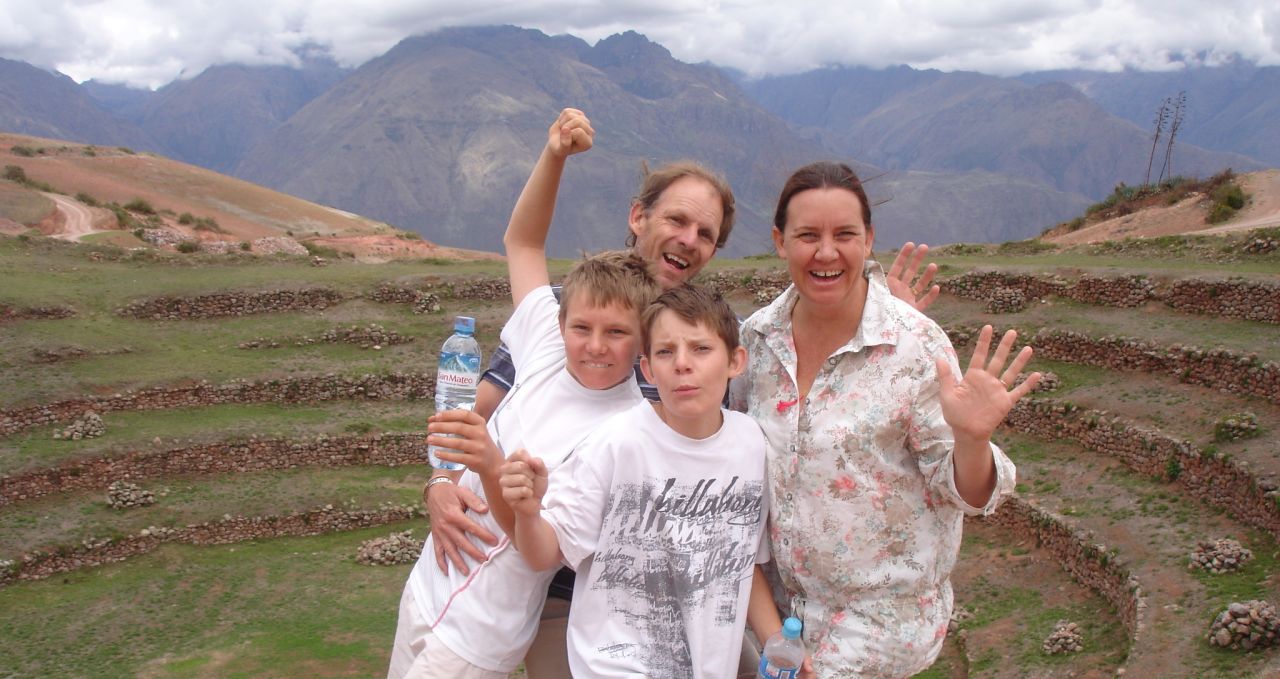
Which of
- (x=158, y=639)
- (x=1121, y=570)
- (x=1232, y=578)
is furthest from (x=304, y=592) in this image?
(x=1232, y=578)

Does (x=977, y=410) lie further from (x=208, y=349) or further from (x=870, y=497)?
(x=208, y=349)

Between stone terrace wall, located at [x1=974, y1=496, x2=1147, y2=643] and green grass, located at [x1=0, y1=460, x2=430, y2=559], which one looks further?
green grass, located at [x1=0, y1=460, x2=430, y2=559]

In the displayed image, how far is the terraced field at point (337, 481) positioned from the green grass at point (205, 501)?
60 millimetres

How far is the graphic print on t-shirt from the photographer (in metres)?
3.28

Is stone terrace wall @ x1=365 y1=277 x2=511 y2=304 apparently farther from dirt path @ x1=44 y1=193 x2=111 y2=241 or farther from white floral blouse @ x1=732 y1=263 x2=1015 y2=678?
white floral blouse @ x1=732 y1=263 x2=1015 y2=678

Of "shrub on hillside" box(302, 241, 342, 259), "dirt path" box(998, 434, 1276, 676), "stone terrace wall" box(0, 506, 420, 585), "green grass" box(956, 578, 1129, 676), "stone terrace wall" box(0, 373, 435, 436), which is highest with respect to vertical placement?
"shrub on hillside" box(302, 241, 342, 259)

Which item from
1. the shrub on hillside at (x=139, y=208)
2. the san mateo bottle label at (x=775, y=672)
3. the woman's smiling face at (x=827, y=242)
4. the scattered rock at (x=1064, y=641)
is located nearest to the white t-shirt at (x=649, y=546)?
the san mateo bottle label at (x=775, y=672)

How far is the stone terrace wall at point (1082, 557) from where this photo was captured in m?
10.7

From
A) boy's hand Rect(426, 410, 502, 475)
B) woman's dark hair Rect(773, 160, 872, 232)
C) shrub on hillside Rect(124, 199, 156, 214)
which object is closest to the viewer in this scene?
boy's hand Rect(426, 410, 502, 475)

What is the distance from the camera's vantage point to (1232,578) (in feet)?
34.1

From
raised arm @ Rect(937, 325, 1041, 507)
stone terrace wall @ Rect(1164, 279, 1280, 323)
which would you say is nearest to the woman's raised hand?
raised arm @ Rect(937, 325, 1041, 507)

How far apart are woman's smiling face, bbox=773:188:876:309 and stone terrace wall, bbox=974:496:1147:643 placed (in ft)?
29.2

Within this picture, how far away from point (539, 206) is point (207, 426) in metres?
17.6

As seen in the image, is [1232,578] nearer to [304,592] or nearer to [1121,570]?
[1121,570]
